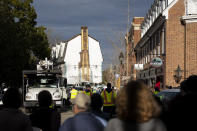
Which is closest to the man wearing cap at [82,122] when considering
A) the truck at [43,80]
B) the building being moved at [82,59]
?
the truck at [43,80]

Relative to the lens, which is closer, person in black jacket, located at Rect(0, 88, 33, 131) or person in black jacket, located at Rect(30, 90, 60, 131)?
person in black jacket, located at Rect(0, 88, 33, 131)

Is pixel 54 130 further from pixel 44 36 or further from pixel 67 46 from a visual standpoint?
pixel 67 46

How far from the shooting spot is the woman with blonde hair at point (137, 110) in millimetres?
3209

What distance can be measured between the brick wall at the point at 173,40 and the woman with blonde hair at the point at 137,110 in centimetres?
2658

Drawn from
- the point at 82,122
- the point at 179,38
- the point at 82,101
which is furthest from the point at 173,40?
the point at 82,122

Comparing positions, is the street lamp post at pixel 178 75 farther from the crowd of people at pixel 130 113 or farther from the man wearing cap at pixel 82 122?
the man wearing cap at pixel 82 122

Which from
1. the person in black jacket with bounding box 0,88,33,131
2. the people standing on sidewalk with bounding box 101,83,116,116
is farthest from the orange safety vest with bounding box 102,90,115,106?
the person in black jacket with bounding box 0,88,33,131

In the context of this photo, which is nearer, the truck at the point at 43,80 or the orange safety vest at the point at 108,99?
the orange safety vest at the point at 108,99

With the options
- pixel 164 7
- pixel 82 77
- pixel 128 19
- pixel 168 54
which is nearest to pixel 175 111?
pixel 168 54

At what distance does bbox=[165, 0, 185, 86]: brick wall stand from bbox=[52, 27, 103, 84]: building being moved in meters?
64.1

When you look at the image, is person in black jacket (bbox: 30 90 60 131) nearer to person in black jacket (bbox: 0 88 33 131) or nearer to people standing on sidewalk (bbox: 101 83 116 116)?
person in black jacket (bbox: 0 88 33 131)

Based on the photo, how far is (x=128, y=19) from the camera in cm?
3525

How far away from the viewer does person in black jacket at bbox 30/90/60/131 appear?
514 cm

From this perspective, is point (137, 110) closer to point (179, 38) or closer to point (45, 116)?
point (45, 116)
